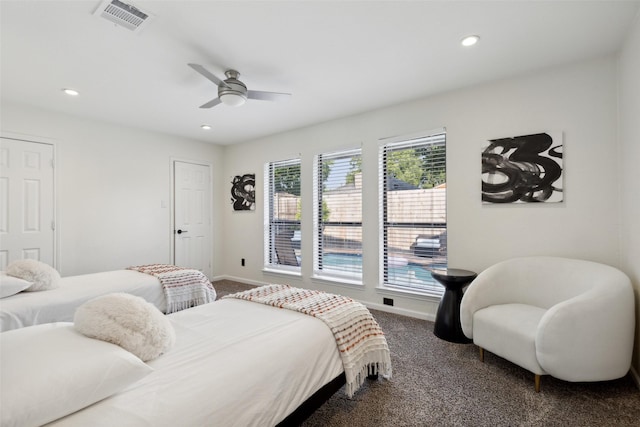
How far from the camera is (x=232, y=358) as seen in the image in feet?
4.56

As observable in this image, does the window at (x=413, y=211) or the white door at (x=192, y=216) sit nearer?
the window at (x=413, y=211)

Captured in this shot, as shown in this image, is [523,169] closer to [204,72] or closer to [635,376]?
[635,376]

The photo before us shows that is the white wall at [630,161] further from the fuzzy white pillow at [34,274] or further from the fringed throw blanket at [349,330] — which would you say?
the fuzzy white pillow at [34,274]

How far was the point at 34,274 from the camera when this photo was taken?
262 cm

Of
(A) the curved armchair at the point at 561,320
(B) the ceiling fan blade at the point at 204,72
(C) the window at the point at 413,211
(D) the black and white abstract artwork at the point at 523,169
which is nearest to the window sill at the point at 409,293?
(C) the window at the point at 413,211

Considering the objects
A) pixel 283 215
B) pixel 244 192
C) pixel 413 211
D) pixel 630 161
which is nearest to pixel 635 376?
pixel 630 161

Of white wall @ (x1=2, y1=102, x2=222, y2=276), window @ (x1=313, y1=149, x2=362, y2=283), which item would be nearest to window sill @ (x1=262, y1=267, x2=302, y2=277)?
window @ (x1=313, y1=149, x2=362, y2=283)

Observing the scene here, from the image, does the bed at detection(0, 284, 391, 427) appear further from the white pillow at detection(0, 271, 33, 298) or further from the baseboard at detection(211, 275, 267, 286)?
the baseboard at detection(211, 275, 267, 286)

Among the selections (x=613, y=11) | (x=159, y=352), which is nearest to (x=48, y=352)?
(x=159, y=352)

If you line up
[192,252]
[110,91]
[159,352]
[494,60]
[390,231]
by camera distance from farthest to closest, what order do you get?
[192,252] < [390,231] < [110,91] < [494,60] < [159,352]

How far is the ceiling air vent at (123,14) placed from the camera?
6.37 feet

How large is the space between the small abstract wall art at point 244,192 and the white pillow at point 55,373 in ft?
13.5

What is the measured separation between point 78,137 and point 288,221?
3.07 m

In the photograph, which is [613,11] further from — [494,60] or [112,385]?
[112,385]
